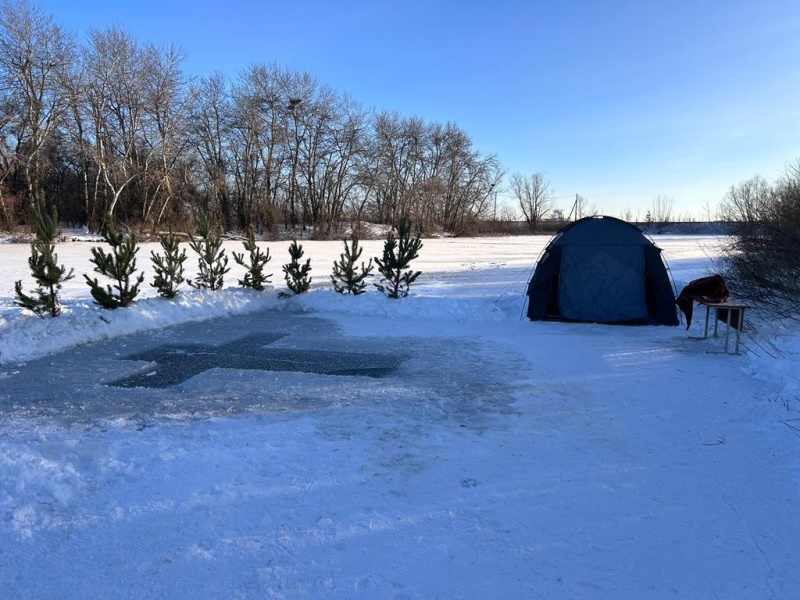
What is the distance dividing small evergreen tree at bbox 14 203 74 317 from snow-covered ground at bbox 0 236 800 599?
22.9 inches

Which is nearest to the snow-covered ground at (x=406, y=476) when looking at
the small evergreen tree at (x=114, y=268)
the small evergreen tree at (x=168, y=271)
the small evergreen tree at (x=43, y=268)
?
the small evergreen tree at (x=43, y=268)

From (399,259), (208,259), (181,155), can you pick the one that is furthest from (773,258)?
(181,155)

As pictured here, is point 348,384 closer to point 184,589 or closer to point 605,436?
point 605,436

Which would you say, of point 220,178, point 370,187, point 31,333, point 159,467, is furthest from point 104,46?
point 159,467

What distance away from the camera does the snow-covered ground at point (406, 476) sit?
2.75 meters

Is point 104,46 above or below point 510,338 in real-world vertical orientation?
above

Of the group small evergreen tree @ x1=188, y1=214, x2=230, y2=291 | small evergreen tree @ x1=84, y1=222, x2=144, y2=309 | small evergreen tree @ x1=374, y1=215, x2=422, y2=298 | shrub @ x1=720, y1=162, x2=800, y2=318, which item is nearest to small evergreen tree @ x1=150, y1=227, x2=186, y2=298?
small evergreen tree @ x1=188, y1=214, x2=230, y2=291

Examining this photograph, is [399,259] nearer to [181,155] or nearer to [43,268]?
[43,268]

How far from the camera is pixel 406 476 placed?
381 cm

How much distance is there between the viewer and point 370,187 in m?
55.8

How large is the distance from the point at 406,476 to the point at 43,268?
296 inches

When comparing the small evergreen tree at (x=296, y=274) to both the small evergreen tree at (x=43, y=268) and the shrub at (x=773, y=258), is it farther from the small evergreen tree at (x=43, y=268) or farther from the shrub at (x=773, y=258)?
the shrub at (x=773, y=258)

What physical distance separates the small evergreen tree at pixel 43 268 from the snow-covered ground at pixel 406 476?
0.58m

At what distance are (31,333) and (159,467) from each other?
5.41 meters
